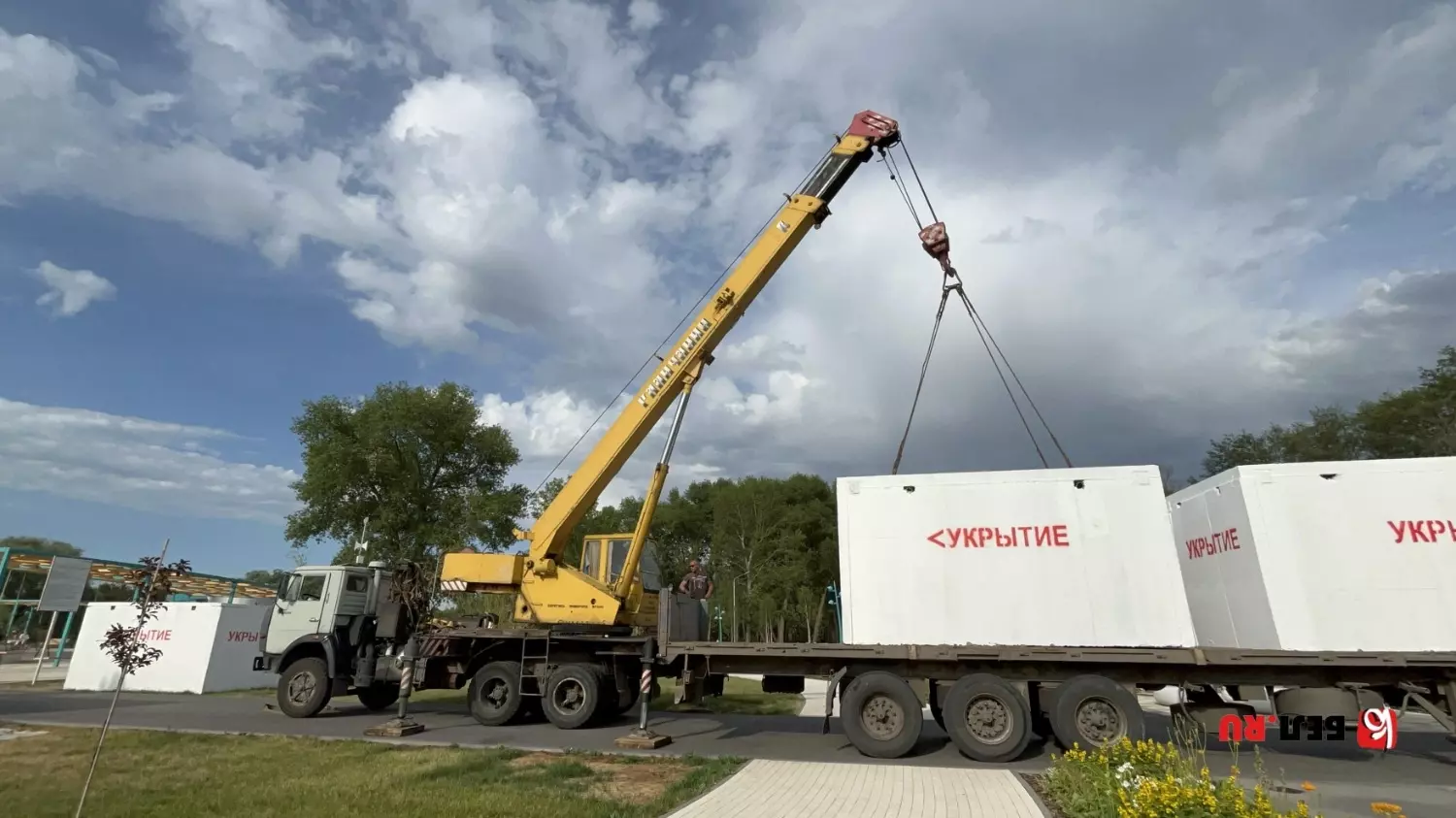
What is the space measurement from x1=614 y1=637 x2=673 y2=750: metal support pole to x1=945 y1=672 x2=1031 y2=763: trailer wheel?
4525 millimetres

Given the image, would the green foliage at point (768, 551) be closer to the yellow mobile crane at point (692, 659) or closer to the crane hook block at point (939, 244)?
the yellow mobile crane at point (692, 659)

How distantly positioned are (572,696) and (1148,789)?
986 cm

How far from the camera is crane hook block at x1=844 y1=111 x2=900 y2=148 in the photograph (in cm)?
1395

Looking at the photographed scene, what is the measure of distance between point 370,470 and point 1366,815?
37966 millimetres

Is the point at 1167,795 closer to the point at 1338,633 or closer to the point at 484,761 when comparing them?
the point at 1338,633

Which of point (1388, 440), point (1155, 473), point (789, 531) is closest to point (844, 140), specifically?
point (1155, 473)

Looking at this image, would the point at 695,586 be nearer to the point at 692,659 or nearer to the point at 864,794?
the point at 692,659

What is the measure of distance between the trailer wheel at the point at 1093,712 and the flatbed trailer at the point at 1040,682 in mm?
14

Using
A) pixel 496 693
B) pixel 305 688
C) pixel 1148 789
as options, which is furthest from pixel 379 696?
pixel 1148 789

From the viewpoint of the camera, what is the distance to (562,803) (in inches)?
291

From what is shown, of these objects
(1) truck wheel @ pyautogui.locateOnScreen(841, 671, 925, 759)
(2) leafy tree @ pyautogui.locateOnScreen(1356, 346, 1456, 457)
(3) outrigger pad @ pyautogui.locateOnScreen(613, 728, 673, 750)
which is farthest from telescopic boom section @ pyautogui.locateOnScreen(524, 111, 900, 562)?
(2) leafy tree @ pyautogui.locateOnScreen(1356, 346, 1456, 457)

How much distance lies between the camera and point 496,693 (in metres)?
13.4

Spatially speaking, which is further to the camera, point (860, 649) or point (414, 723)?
point (414, 723)

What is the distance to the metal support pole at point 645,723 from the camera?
36.3 feet
